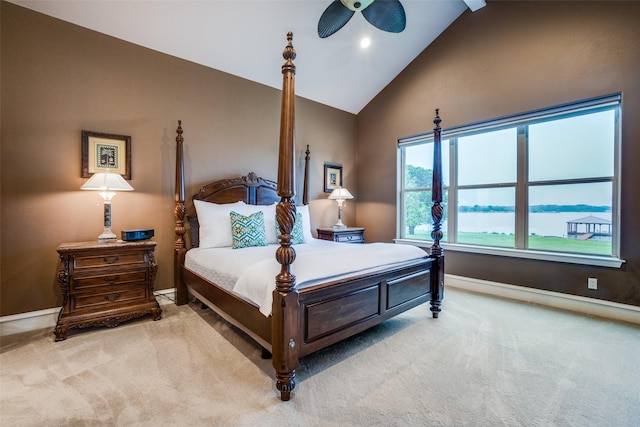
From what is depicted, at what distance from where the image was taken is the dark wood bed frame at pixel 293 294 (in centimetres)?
171

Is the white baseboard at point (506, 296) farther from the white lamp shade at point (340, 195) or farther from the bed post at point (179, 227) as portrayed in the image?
the white lamp shade at point (340, 195)

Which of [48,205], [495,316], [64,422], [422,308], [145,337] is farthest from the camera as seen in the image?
[422,308]

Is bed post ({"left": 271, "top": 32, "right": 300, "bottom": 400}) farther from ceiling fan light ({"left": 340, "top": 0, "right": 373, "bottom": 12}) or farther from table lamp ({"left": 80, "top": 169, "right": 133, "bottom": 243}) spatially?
table lamp ({"left": 80, "top": 169, "right": 133, "bottom": 243})

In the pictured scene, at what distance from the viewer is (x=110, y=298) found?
2.66m

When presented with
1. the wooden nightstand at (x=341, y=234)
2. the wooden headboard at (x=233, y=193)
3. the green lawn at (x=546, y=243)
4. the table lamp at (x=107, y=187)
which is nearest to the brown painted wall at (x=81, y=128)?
the wooden headboard at (x=233, y=193)

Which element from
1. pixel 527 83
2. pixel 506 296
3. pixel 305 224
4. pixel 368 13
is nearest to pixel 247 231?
pixel 305 224

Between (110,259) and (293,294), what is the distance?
2015mm

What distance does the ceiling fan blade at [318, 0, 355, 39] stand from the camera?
274 cm

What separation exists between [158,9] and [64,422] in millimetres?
3486

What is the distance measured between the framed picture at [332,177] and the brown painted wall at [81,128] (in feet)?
4.80

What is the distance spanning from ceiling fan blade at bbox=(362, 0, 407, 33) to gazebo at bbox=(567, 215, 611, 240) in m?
2.97

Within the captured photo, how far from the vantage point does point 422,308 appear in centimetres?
324

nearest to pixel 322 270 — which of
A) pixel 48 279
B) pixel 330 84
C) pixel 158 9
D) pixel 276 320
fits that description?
pixel 276 320

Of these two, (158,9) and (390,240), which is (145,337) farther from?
(390,240)
